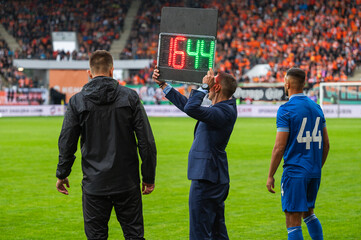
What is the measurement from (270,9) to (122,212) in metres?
49.1

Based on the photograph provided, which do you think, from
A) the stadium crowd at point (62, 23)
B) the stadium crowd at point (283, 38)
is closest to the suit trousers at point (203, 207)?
the stadium crowd at point (283, 38)

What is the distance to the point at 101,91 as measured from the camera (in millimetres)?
4953

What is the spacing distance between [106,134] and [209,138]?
1029mm

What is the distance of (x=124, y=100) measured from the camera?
4992 millimetres

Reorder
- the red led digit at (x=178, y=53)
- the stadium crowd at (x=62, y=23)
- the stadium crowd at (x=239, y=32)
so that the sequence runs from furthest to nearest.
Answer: the stadium crowd at (x=62, y=23), the stadium crowd at (x=239, y=32), the red led digit at (x=178, y=53)

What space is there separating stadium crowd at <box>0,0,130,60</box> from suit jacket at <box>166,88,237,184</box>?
154ft

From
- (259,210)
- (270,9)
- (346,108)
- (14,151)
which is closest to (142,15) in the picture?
(270,9)

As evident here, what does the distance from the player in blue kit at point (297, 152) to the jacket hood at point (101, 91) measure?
1707mm

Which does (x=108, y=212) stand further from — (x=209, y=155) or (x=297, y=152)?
(x=297, y=152)

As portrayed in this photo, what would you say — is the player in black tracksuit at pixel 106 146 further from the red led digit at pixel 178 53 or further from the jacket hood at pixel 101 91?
the red led digit at pixel 178 53

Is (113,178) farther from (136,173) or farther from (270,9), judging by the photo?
(270,9)

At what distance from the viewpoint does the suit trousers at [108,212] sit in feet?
16.5

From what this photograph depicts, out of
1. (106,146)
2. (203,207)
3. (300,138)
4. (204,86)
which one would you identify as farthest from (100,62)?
(300,138)

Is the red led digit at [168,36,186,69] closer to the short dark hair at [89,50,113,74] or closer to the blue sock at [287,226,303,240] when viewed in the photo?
the short dark hair at [89,50,113,74]
